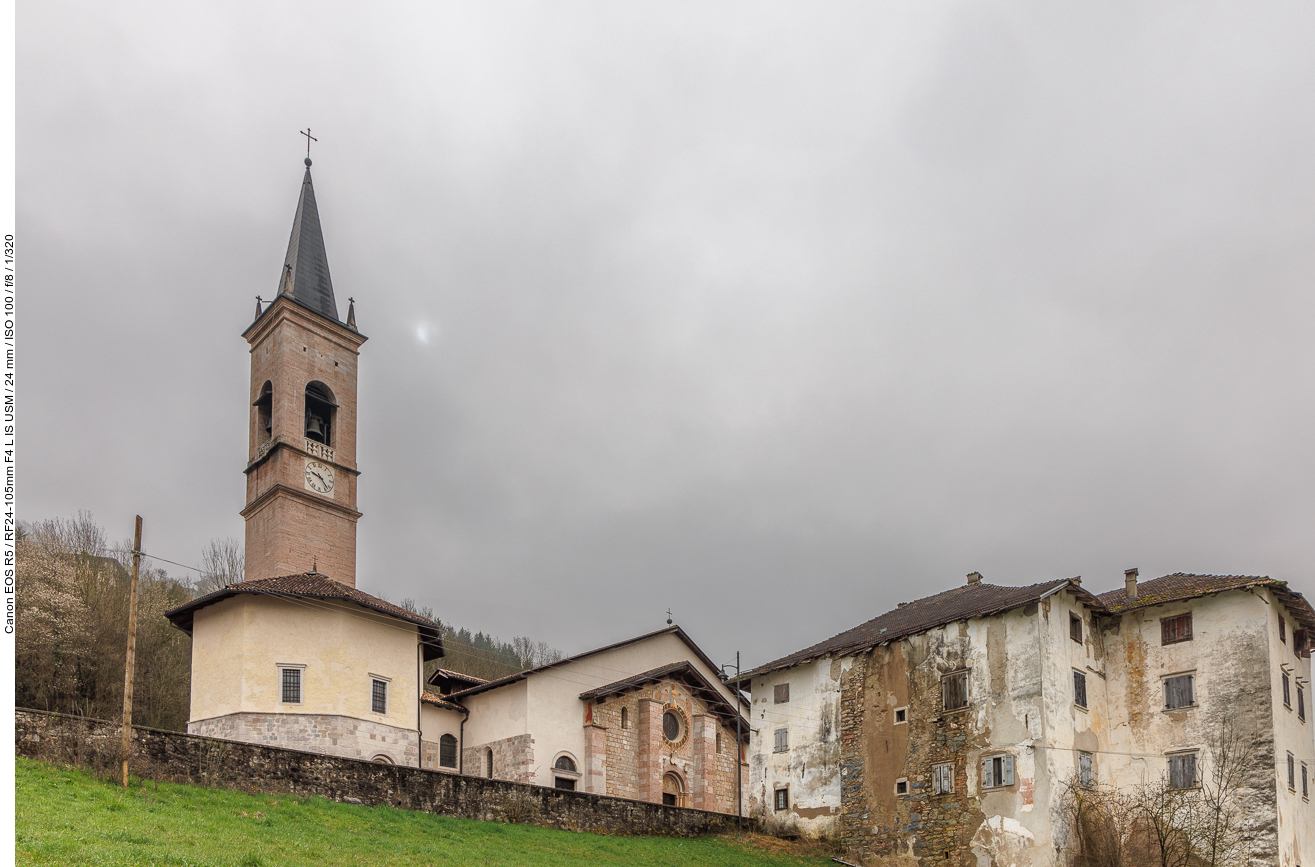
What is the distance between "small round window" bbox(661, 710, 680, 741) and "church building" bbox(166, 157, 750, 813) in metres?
0.09

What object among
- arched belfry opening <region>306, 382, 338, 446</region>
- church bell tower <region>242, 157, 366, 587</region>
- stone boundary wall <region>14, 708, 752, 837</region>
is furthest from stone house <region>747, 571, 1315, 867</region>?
arched belfry opening <region>306, 382, 338, 446</region>

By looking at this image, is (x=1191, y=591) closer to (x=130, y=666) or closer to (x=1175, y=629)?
(x=1175, y=629)

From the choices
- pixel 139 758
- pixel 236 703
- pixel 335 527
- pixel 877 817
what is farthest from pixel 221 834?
pixel 335 527

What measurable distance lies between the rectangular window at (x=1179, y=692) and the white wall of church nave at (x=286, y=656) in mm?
24577

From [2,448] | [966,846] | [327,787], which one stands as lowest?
[966,846]

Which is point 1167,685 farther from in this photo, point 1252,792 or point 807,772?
point 807,772

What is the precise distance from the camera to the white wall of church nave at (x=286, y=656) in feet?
104

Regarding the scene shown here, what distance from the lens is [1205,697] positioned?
31.0 metres

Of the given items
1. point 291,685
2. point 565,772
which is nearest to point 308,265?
point 291,685

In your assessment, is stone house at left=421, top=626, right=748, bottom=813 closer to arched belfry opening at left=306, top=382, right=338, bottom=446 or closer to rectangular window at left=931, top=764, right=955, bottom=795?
rectangular window at left=931, top=764, right=955, bottom=795

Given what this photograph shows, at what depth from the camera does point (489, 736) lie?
132 ft

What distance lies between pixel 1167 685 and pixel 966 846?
827 centimetres

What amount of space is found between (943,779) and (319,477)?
28.8 metres

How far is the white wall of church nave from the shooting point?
3167 centimetres
